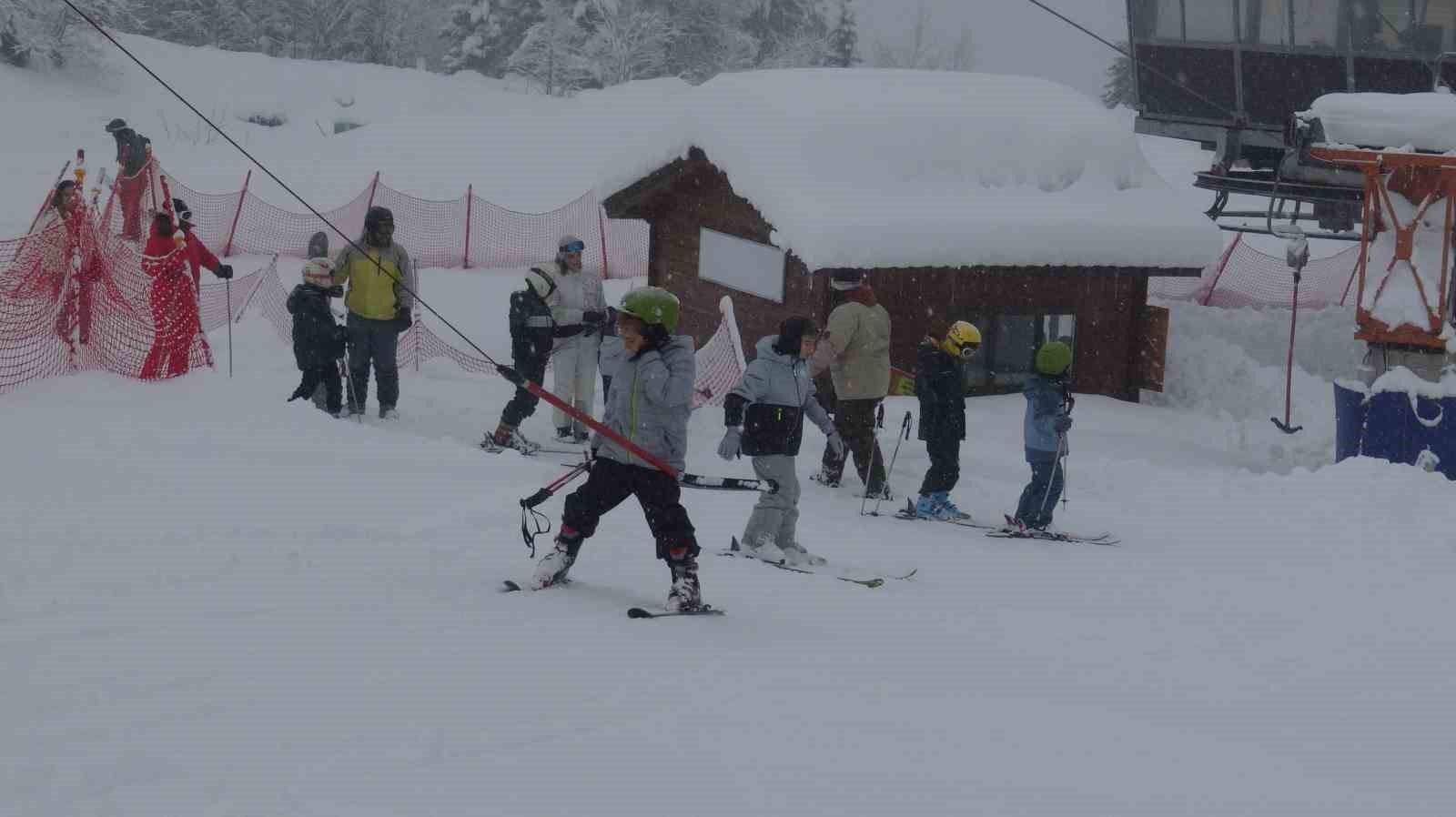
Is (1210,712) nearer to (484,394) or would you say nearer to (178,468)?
(178,468)

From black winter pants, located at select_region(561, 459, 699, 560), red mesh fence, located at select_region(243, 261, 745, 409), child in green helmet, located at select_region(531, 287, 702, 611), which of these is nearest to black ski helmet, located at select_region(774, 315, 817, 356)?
child in green helmet, located at select_region(531, 287, 702, 611)

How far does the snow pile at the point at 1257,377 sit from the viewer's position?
15.8 meters

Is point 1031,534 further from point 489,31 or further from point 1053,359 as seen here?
point 489,31

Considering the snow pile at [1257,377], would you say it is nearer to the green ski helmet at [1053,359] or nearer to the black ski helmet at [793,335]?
the green ski helmet at [1053,359]

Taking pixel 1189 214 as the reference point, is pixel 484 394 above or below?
below

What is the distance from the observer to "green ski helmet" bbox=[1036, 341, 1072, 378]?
34.3ft

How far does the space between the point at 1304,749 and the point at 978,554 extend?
4032 millimetres

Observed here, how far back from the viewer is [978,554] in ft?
32.3

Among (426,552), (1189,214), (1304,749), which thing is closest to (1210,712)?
(1304,749)

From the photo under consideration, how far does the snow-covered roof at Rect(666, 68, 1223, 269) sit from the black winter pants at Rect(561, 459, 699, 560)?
7.63 m

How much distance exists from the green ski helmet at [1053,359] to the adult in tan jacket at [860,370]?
1.46 meters

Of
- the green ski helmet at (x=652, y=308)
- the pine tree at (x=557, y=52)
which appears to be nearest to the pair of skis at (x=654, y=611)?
the green ski helmet at (x=652, y=308)

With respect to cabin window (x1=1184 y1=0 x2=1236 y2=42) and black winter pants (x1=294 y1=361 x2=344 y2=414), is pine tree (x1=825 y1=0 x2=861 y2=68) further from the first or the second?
black winter pants (x1=294 y1=361 x2=344 y2=414)

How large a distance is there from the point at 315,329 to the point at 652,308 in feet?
19.4
